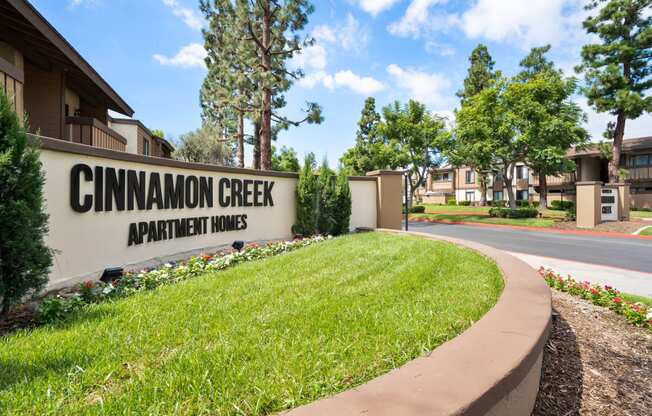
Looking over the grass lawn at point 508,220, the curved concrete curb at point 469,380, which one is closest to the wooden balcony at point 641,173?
the grass lawn at point 508,220

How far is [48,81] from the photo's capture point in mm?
9453

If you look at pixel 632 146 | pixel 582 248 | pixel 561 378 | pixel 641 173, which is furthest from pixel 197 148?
pixel 641 173

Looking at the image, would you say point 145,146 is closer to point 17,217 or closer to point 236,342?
point 17,217

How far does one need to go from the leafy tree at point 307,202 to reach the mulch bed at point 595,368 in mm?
6629

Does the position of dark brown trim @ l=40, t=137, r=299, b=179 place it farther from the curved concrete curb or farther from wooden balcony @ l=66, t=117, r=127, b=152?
Result: the curved concrete curb

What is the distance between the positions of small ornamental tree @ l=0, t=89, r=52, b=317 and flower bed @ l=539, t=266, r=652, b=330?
712cm

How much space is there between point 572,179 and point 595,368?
4153 cm

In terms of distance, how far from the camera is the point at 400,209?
12539 mm

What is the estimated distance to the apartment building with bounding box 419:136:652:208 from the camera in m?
32.3

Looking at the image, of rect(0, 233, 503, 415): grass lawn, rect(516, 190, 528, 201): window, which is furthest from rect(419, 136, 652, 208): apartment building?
rect(0, 233, 503, 415): grass lawn

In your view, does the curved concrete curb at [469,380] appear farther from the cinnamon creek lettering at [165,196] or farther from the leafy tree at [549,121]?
the leafy tree at [549,121]

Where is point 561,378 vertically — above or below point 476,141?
below

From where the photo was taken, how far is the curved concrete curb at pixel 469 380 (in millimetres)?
1632

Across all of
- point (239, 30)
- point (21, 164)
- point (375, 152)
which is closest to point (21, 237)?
point (21, 164)
